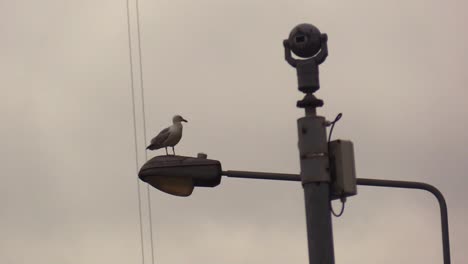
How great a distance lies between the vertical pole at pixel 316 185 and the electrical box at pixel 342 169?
0.24ft

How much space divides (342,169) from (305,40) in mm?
1083

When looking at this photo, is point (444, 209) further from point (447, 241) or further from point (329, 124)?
point (329, 124)

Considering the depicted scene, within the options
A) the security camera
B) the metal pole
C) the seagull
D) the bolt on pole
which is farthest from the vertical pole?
the seagull

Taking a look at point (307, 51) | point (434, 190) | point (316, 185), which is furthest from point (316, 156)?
point (434, 190)

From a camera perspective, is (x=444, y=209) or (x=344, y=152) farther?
(x=444, y=209)

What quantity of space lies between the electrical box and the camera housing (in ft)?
2.50

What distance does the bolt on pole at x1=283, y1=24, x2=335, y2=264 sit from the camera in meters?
8.50

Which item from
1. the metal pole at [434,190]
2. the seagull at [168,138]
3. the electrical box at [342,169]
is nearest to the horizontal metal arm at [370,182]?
the metal pole at [434,190]

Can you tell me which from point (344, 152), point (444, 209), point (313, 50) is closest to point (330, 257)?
point (344, 152)

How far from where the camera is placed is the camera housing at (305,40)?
28.1 ft

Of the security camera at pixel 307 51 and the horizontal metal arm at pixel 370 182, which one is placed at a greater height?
the security camera at pixel 307 51

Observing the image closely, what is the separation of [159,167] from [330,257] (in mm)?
2684

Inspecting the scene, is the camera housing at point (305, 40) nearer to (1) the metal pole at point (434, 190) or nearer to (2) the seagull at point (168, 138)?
(1) the metal pole at point (434, 190)

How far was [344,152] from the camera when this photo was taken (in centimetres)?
859
